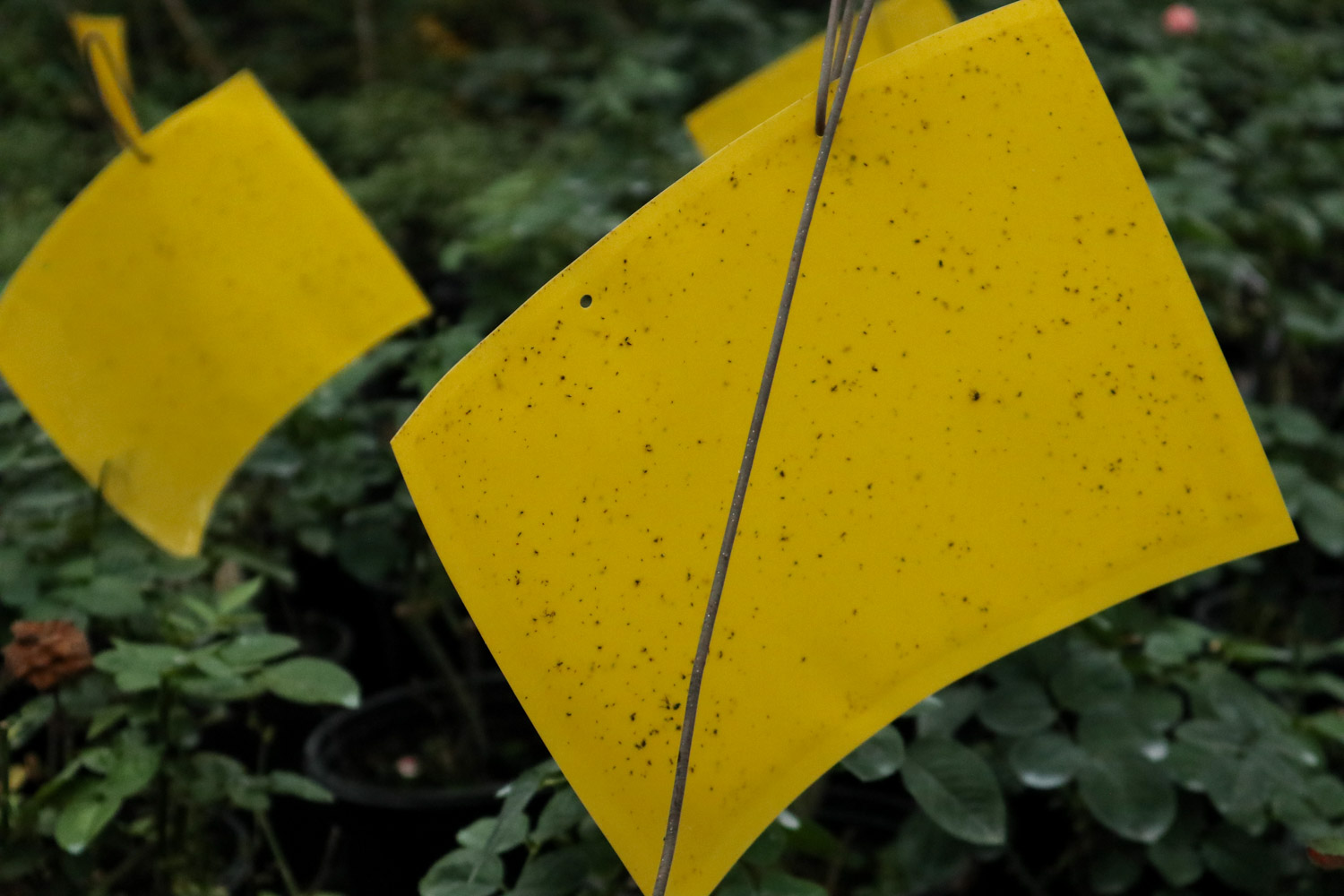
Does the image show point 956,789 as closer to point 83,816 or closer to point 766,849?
point 766,849

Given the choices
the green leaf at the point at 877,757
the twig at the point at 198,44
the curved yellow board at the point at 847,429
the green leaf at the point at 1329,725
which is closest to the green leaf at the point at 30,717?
the curved yellow board at the point at 847,429

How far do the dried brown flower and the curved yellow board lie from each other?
14.2 inches

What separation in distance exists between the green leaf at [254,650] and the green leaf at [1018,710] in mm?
500

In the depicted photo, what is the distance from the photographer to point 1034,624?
53cm

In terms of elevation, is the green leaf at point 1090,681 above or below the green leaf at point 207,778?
below

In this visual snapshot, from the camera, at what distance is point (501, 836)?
0.65 meters

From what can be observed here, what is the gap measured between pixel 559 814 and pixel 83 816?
0.30 m

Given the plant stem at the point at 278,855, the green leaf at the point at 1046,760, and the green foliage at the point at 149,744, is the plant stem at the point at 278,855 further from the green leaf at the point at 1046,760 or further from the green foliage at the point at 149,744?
the green leaf at the point at 1046,760

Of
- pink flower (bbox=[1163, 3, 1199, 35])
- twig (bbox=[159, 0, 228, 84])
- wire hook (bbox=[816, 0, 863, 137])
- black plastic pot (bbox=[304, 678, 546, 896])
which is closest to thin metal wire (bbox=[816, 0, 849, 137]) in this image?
wire hook (bbox=[816, 0, 863, 137])

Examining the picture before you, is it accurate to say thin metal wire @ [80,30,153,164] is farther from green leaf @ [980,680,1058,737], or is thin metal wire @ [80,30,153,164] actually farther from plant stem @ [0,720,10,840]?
green leaf @ [980,680,1058,737]

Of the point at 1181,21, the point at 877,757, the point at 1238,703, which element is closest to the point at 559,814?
the point at 877,757

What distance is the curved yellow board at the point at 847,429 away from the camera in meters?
0.51

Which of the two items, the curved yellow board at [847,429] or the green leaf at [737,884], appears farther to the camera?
the green leaf at [737,884]

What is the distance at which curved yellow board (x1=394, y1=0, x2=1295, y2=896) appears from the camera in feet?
1.68
